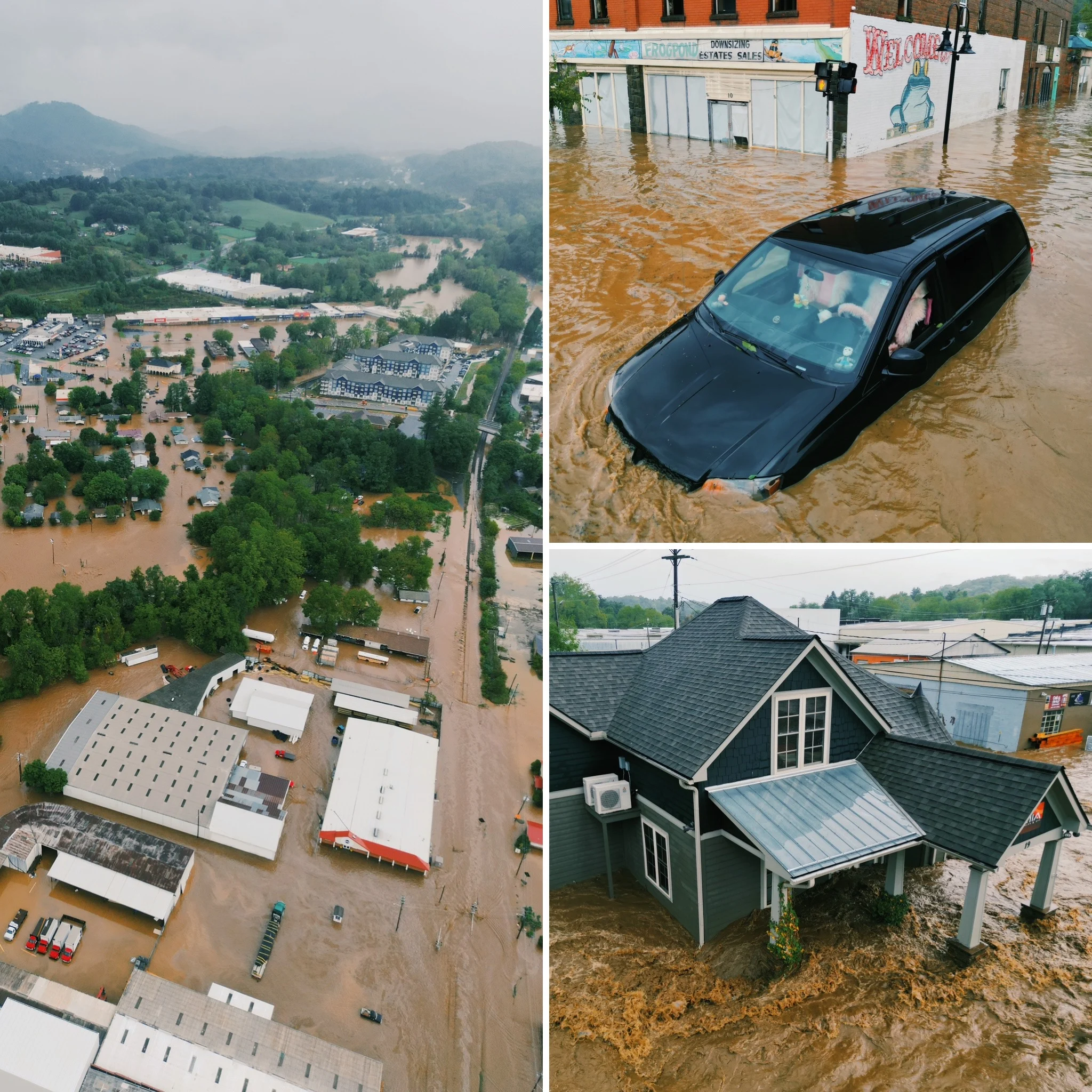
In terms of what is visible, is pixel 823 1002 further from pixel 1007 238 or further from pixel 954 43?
pixel 954 43

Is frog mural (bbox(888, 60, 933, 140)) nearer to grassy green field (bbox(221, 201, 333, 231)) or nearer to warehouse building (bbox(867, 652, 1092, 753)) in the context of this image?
warehouse building (bbox(867, 652, 1092, 753))

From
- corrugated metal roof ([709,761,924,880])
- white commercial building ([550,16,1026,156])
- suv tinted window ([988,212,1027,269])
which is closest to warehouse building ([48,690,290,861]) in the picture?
corrugated metal roof ([709,761,924,880])

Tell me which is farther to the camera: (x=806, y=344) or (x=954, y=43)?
(x=954, y=43)

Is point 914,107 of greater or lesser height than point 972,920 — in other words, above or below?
above

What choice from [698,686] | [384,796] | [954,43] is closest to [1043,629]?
[954,43]

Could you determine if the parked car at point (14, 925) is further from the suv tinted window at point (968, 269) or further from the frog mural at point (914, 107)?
the frog mural at point (914, 107)
